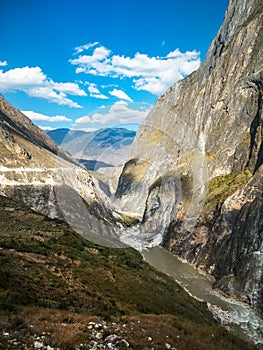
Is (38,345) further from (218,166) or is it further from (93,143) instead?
(218,166)

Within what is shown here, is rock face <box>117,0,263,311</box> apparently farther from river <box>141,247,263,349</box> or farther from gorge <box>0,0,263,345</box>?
river <box>141,247,263,349</box>

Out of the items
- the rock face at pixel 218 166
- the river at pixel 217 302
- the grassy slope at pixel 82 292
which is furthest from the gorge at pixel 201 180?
the grassy slope at pixel 82 292

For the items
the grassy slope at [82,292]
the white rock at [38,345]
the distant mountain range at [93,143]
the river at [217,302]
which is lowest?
the river at [217,302]

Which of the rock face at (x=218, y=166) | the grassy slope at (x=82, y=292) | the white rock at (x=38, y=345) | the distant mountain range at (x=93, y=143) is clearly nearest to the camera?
the white rock at (x=38, y=345)

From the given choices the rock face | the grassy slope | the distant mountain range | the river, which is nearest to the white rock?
the grassy slope

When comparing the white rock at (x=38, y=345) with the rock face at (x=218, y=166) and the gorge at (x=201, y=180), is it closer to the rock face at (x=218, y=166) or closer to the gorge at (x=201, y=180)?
the rock face at (x=218, y=166)

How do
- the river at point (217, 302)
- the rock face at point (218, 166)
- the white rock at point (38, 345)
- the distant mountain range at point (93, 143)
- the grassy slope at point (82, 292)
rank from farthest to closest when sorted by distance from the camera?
1. the rock face at point (218, 166)
2. the river at point (217, 302)
3. the distant mountain range at point (93, 143)
4. the grassy slope at point (82, 292)
5. the white rock at point (38, 345)

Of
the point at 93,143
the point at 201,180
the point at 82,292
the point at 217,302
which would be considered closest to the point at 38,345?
the point at 82,292
